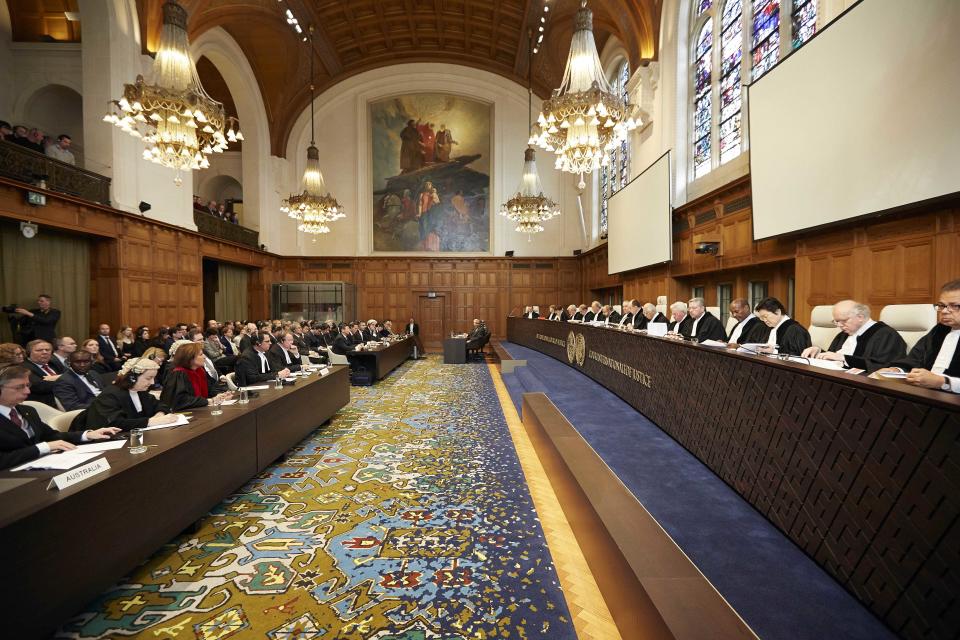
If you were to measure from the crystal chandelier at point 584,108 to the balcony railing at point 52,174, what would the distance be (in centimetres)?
850

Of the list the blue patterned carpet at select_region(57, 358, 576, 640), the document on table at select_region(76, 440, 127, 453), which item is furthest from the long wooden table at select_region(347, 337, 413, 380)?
the document on table at select_region(76, 440, 127, 453)

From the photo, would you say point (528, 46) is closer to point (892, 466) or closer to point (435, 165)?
point (435, 165)

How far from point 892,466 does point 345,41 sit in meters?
18.5

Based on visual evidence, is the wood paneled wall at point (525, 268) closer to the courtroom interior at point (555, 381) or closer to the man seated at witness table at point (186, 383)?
the courtroom interior at point (555, 381)

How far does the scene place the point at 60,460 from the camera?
2.34 metres

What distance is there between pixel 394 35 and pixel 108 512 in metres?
17.8

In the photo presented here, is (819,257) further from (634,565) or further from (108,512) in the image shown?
(108,512)

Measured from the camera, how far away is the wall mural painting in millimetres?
17125

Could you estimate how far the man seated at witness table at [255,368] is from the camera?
199 inches

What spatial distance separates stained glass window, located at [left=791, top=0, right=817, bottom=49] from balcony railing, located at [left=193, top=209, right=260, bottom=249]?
13697mm

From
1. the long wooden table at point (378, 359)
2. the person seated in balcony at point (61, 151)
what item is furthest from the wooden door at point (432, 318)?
the person seated in balcony at point (61, 151)

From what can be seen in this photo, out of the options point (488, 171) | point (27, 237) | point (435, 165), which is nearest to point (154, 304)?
point (27, 237)

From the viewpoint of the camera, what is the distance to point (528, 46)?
14.3m

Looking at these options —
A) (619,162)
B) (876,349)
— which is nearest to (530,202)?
(619,162)
